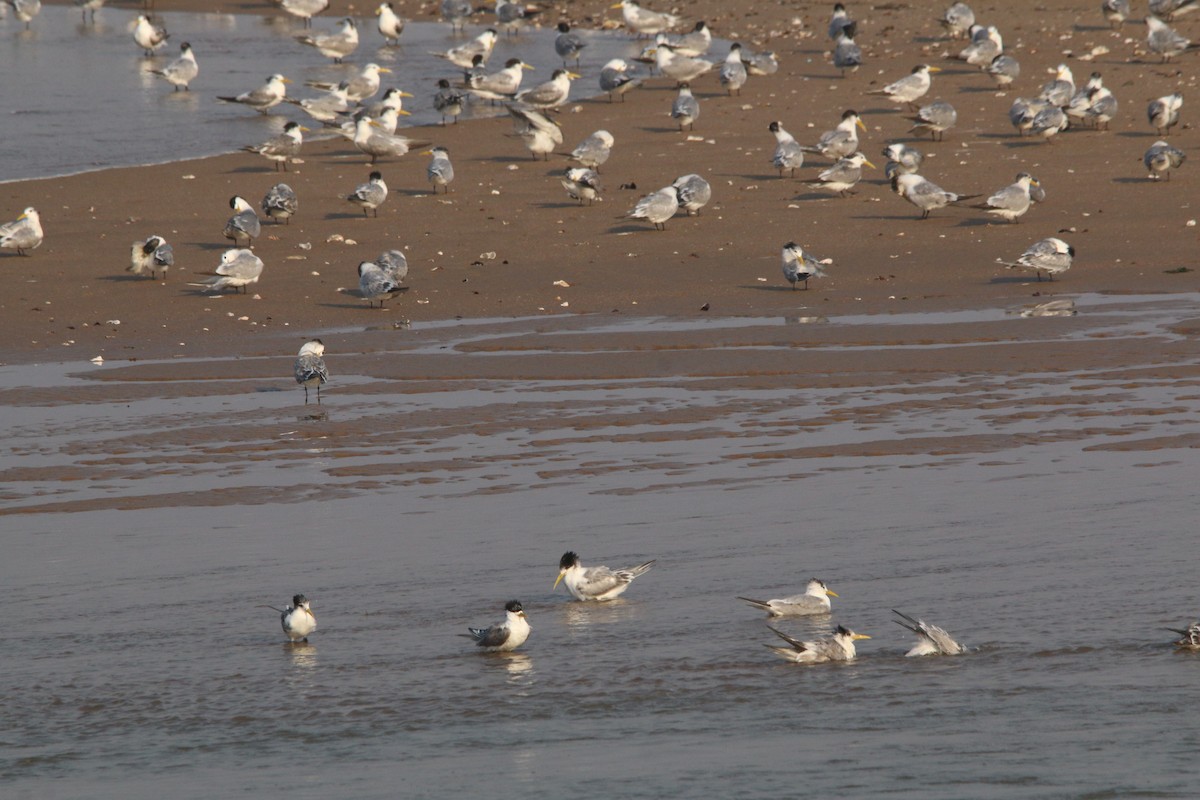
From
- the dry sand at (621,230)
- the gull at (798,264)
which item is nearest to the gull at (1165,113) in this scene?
the dry sand at (621,230)

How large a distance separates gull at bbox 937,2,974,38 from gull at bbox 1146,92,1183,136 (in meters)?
7.87

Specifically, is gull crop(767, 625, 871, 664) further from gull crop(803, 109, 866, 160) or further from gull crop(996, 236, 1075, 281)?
gull crop(803, 109, 866, 160)

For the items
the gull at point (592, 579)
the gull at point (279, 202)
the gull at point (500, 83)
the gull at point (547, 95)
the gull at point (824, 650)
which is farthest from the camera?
the gull at point (500, 83)

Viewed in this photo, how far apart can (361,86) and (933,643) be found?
23.5m

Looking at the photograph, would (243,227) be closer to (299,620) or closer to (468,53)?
(299,620)

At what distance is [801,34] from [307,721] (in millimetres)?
27783

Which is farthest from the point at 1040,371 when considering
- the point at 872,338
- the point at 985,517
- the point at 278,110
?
the point at 278,110

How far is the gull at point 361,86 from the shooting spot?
29.1m

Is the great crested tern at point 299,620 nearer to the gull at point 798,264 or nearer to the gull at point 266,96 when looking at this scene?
the gull at point 798,264

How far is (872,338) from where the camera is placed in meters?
15.1

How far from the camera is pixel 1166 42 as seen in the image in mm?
28344

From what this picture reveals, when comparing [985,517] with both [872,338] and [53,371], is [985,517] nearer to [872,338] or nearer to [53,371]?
[872,338]

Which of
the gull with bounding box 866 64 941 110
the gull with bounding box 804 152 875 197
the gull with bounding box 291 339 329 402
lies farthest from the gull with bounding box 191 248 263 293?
the gull with bounding box 866 64 941 110

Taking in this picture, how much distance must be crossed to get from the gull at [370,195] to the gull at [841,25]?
1193 cm
